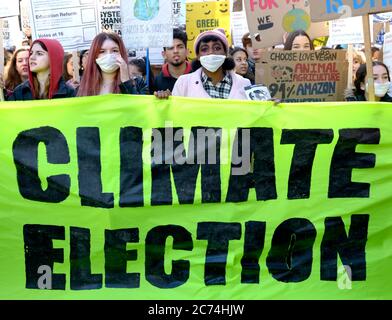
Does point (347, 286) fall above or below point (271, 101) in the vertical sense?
below

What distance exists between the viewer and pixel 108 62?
5.33 meters

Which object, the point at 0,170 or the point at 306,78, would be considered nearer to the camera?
the point at 0,170

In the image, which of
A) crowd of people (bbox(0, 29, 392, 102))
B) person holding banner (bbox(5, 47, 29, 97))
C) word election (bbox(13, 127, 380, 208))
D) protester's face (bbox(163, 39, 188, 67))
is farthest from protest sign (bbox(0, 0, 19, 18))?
word election (bbox(13, 127, 380, 208))

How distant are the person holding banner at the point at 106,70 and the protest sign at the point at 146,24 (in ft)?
1.65

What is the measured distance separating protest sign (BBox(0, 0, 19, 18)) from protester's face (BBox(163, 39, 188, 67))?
1403 mm

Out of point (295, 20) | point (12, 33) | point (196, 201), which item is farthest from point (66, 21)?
point (12, 33)

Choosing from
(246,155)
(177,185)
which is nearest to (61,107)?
(177,185)

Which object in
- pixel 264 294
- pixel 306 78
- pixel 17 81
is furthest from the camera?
pixel 17 81

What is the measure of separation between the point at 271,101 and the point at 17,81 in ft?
10.1

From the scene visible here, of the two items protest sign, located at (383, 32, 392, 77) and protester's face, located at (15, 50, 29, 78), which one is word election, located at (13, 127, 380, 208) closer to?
protest sign, located at (383, 32, 392, 77)

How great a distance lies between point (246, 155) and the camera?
194 inches

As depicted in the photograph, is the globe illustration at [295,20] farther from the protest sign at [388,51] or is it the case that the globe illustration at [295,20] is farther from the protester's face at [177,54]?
the protester's face at [177,54]

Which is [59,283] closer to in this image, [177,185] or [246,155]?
[177,185]

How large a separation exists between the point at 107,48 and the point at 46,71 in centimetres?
49
